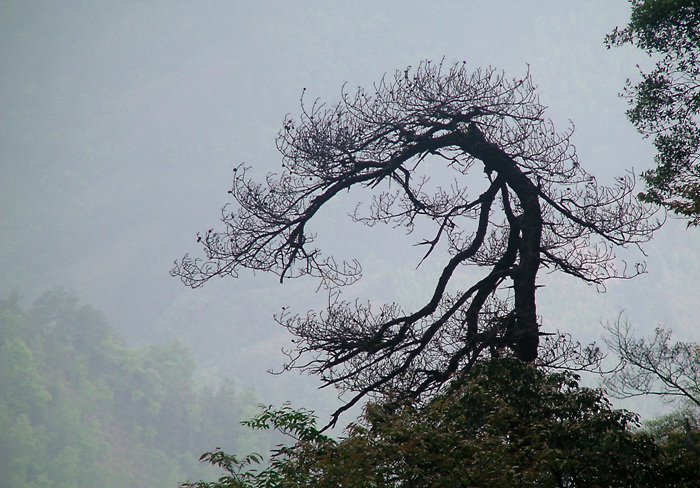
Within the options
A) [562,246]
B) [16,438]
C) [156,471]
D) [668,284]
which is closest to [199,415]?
[156,471]

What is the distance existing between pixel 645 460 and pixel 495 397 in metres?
1.06

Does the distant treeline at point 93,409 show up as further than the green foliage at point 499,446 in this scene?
Yes

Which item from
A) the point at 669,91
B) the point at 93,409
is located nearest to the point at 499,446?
the point at 669,91

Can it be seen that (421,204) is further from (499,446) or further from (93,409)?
(93,409)

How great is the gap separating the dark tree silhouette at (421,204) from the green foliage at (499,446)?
1124 mm

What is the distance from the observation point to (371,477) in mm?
3521

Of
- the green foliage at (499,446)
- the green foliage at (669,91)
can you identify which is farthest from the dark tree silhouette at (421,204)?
the green foliage at (669,91)

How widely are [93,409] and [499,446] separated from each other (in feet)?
240

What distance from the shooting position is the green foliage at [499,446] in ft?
11.6

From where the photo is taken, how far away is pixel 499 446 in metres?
3.69

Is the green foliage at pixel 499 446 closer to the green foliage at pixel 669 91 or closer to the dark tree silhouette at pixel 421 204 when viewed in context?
the dark tree silhouette at pixel 421 204

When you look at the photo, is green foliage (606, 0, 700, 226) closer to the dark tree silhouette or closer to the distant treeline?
the dark tree silhouette

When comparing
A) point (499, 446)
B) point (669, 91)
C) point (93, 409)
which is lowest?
point (499, 446)

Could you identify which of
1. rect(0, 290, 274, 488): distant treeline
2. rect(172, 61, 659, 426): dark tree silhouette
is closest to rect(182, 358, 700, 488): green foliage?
rect(172, 61, 659, 426): dark tree silhouette
